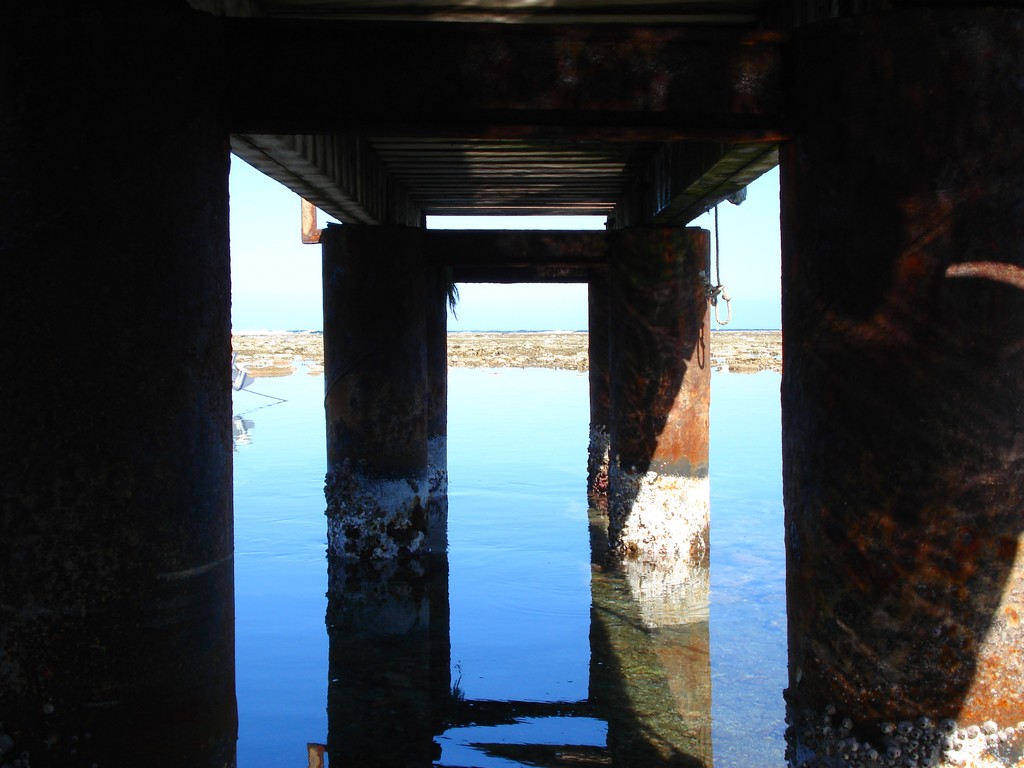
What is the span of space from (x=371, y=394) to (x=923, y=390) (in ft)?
20.6

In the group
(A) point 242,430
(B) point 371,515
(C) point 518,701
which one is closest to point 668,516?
(B) point 371,515

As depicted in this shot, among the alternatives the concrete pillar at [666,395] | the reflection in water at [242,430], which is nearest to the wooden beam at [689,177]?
the concrete pillar at [666,395]

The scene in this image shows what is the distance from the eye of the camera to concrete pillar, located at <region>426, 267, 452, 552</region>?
11508 mm

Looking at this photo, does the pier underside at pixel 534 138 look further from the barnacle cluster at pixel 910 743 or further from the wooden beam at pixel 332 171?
the wooden beam at pixel 332 171

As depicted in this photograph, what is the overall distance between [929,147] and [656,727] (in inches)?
143

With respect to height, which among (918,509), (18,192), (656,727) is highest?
(18,192)

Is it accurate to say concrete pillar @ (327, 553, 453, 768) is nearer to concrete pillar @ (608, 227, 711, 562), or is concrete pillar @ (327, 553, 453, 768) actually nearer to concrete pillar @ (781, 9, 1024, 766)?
concrete pillar @ (608, 227, 711, 562)

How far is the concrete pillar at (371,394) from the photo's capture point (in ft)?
29.1

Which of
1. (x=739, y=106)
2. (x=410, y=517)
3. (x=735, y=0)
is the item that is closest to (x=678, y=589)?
(x=410, y=517)

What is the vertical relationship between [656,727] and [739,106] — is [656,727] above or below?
below

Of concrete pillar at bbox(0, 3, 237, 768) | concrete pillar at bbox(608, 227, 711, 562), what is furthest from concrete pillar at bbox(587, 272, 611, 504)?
concrete pillar at bbox(0, 3, 237, 768)

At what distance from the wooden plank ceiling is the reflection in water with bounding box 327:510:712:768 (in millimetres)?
3076

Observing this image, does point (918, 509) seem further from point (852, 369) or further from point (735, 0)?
point (735, 0)

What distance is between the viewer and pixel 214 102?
10.9ft
